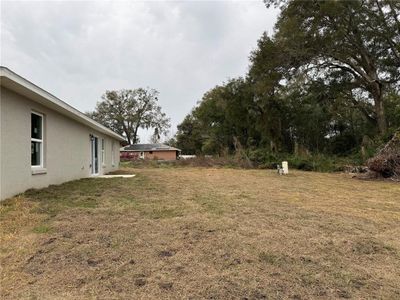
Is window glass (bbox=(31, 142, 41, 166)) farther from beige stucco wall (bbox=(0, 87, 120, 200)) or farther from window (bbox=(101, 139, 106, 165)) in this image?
window (bbox=(101, 139, 106, 165))

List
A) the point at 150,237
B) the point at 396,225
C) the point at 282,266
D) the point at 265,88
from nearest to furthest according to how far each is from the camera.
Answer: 1. the point at 282,266
2. the point at 150,237
3. the point at 396,225
4. the point at 265,88

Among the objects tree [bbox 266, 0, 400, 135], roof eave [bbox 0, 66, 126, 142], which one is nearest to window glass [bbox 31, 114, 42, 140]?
roof eave [bbox 0, 66, 126, 142]

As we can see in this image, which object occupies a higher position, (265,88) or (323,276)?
(265,88)

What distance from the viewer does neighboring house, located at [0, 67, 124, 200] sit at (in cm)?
590

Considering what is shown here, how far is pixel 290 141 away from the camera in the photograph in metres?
29.9

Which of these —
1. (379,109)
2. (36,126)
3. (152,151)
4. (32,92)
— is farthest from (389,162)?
(152,151)

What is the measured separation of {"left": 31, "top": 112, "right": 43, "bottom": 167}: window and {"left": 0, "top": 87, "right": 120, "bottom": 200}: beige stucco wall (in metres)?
0.18

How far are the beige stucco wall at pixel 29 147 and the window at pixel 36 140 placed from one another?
177 mm

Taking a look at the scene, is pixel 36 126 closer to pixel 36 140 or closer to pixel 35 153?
pixel 36 140

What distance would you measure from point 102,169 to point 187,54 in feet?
23.4

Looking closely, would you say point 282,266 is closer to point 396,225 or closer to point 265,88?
point 396,225

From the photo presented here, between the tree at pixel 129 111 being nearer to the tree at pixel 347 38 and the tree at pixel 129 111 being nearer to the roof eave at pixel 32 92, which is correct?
the tree at pixel 347 38

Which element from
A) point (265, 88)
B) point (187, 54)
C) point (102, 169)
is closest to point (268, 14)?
point (265, 88)

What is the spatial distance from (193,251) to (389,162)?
39.5 ft
